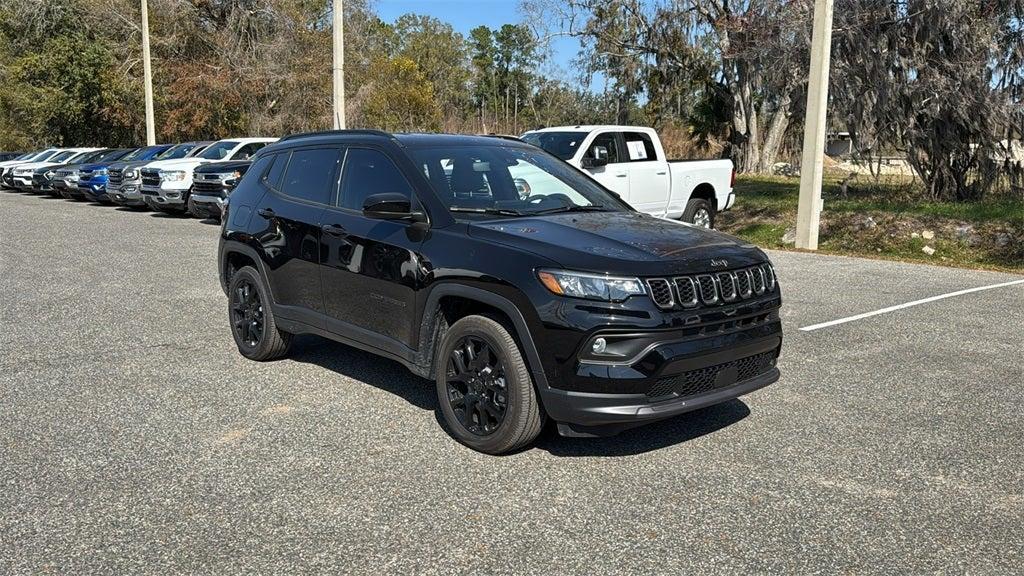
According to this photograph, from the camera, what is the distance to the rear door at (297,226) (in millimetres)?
6023

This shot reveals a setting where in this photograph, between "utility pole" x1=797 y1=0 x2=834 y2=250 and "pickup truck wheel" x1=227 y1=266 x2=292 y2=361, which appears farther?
"utility pole" x1=797 y1=0 x2=834 y2=250

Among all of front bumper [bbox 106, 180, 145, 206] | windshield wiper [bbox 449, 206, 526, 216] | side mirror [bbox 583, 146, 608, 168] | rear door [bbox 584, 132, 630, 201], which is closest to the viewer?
windshield wiper [bbox 449, 206, 526, 216]

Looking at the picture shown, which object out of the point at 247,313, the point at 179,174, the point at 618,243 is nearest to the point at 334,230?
the point at 247,313

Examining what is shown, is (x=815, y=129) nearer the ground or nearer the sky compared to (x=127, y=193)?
nearer the sky

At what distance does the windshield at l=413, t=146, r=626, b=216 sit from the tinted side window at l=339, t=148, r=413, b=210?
7.2 inches

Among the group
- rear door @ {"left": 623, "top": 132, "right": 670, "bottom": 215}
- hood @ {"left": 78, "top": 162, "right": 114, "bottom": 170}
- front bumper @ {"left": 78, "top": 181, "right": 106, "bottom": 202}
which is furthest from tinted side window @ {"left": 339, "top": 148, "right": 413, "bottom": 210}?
hood @ {"left": 78, "top": 162, "right": 114, "bottom": 170}

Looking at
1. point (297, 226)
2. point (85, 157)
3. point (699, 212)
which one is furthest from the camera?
Answer: point (85, 157)

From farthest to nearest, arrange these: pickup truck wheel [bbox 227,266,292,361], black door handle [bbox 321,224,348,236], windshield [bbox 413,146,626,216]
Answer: pickup truck wheel [bbox 227,266,292,361], black door handle [bbox 321,224,348,236], windshield [bbox 413,146,626,216]

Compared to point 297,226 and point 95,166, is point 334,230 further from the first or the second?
point 95,166

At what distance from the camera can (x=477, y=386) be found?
4.80m

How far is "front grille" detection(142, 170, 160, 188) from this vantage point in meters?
20.1

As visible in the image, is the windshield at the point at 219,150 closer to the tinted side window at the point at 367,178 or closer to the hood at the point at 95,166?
the hood at the point at 95,166

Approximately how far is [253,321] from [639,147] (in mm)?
8915

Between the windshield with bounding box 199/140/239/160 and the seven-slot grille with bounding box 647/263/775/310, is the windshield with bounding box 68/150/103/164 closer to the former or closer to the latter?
the windshield with bounding box 199/140/239/160
